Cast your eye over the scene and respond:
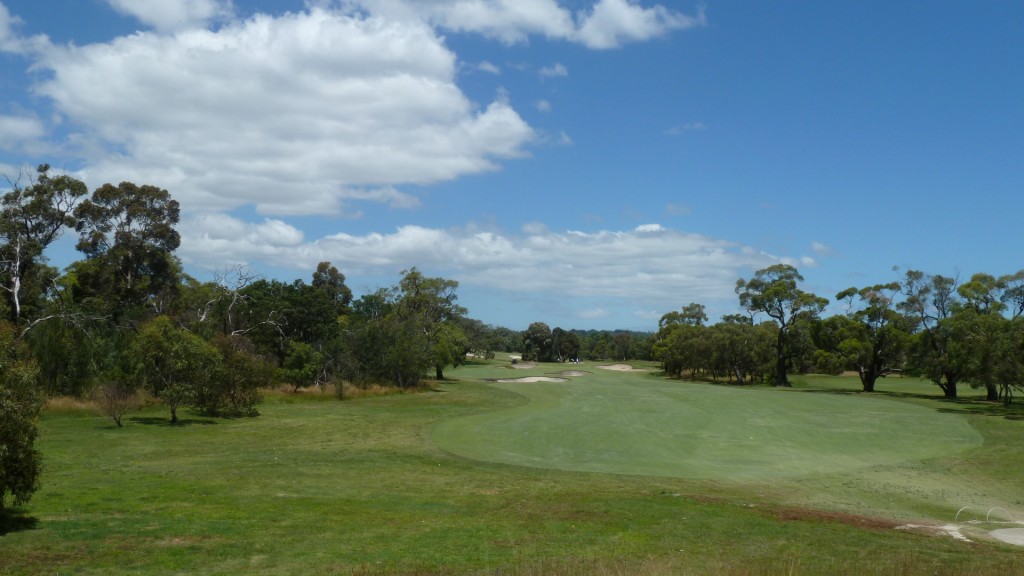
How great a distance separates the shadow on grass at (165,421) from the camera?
3616 cm

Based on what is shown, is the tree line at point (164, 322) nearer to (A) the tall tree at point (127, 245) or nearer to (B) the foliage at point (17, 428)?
(A) the tall tree at point (127, 245)

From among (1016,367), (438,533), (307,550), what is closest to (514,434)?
(438,533)

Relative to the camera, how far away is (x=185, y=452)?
27.6 metres

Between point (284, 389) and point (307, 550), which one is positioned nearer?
point (307, 550)

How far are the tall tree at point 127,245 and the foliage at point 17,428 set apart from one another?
50.7m

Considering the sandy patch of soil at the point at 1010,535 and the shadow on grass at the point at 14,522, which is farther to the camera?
the sandy patch of soil at the point at 1010,535

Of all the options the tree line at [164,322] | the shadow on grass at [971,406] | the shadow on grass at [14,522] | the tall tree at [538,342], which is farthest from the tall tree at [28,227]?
the tall tree at [538,342]

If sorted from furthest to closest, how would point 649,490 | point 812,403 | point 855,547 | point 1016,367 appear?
point 812,403, point 1016,367, point 649,490, point 855,547

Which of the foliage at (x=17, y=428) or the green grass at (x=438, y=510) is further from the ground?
the foliage at (x=17, y=428)

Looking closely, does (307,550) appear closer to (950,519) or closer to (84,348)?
(950,519)

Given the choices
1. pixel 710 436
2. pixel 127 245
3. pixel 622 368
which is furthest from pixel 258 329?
pixel 622 368

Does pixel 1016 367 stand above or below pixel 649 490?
above

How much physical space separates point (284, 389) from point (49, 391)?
17.3 metres

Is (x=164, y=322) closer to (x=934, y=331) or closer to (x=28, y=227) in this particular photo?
(x=28, y=227)
